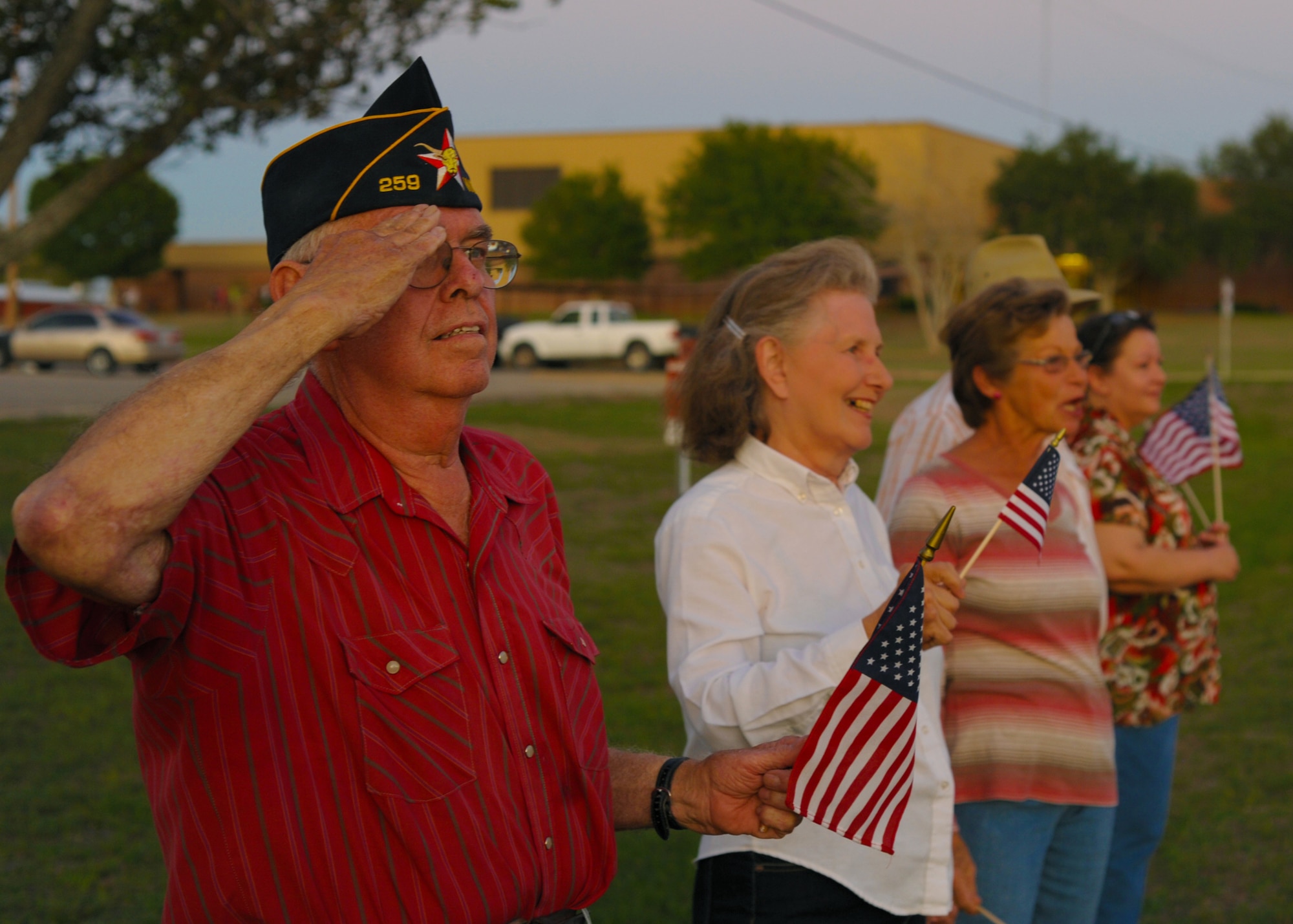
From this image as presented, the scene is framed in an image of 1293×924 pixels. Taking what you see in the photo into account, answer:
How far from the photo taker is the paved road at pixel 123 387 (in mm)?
22188

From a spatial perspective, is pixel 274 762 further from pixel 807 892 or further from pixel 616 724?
pixel 616 724

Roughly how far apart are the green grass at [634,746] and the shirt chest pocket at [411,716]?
537mm

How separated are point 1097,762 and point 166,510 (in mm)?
2689

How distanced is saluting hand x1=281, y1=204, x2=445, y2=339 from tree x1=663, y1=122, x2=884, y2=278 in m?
49.4

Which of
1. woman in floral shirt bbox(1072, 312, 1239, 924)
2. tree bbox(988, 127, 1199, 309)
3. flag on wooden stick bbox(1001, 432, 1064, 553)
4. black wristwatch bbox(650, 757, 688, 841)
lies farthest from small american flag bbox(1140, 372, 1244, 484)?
tree bbox(988, 127, 1199, 309)

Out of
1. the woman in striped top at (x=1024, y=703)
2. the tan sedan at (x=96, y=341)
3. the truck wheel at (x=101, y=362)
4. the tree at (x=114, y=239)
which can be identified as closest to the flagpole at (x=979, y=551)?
the woman in striped top at (x=1024, y=703)

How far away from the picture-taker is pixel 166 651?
5.76ft

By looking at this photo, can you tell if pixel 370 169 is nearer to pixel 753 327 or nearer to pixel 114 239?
pixel 753 327

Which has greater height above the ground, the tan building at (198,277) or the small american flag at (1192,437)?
the small american flag at (1192,437)

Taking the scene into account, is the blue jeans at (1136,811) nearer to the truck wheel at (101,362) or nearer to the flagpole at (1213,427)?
the flagpole at (1213,427)

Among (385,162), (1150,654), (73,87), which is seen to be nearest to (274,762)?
(385,162)

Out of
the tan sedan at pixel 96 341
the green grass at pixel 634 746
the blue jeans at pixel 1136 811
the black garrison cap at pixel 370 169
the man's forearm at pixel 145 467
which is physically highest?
the black garrison cap at pixel 370 169

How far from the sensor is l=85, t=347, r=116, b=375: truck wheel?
31.0 meters

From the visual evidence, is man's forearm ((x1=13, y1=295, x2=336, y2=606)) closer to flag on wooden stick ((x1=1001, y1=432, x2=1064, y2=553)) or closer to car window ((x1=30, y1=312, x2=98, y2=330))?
flag on wooden stick ((x1=1001, y1=432, x2=1064, y2=553))
